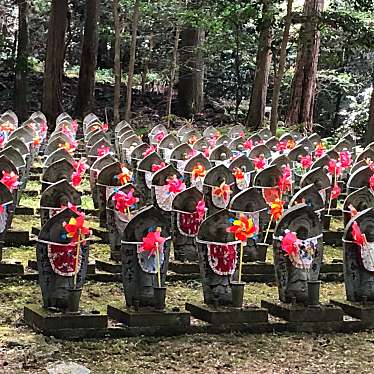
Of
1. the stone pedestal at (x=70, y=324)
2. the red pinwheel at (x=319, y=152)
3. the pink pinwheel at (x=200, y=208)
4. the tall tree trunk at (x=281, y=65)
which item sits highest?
the tall tree trunk at (x=281, y=65)

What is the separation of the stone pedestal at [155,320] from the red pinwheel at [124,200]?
133 centimetres

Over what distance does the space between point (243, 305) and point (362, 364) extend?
1.17 meters

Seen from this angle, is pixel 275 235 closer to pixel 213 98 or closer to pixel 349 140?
pixel 349 140

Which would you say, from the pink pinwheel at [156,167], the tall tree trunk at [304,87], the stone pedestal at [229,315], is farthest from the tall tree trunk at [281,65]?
the stone pedestal at [229,315]

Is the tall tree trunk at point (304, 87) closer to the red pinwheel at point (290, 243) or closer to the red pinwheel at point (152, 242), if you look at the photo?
the red pinwheel at point (290, 243)

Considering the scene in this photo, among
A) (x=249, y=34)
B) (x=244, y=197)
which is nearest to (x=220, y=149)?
(x=244, y=197)

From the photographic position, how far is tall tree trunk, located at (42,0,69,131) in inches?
653

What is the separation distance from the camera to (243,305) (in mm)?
6363

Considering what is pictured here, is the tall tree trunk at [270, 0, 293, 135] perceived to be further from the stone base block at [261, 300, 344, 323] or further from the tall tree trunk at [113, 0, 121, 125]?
the stone base block at [261, 300, 344, 323]

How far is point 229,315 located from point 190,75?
1551 cm

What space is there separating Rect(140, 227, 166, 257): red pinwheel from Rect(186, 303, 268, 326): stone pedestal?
0.52m

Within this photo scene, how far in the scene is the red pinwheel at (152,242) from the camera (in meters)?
5.88

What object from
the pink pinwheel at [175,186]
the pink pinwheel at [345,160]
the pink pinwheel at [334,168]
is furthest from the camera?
the pink pinwheel at [345,160]

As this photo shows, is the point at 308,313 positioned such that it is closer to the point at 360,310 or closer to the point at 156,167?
the point at 360,310
